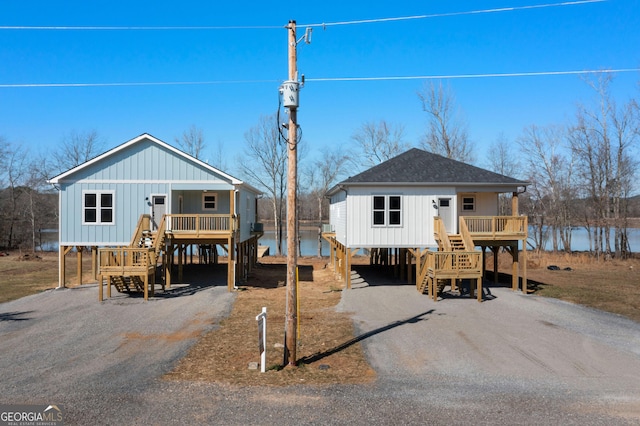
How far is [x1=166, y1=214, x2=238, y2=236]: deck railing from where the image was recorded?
21.0m

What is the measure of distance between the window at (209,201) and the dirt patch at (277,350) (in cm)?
685

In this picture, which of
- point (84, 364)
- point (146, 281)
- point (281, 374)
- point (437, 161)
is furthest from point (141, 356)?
point (437, 161)

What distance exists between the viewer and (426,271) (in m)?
19.9

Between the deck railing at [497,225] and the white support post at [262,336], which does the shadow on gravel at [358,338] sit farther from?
the deck railing at [497,225]

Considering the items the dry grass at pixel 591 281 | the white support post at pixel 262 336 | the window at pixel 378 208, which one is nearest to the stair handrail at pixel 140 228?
the window at pixel 378 208

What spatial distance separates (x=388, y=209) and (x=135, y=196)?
11.3 m

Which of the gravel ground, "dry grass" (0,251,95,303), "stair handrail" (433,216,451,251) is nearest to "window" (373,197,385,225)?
"stair handrail" (433,216,451,251)

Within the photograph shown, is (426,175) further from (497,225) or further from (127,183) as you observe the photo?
(127,183)

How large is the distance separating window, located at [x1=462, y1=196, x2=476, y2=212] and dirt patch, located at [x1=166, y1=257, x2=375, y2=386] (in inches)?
334

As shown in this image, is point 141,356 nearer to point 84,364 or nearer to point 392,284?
point 84,364

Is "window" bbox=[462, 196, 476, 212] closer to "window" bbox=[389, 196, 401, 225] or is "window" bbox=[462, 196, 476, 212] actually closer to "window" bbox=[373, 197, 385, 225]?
"window" bbox=[389, 196, 401, 225]

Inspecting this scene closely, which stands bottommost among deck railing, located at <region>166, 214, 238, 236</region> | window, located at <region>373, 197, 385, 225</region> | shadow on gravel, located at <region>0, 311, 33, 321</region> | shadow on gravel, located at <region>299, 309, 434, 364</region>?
shadow on gravel, located at <region>299, 309, 434, 364</region>

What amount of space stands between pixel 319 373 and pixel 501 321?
7.69m

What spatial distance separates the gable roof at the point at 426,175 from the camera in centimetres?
2164
